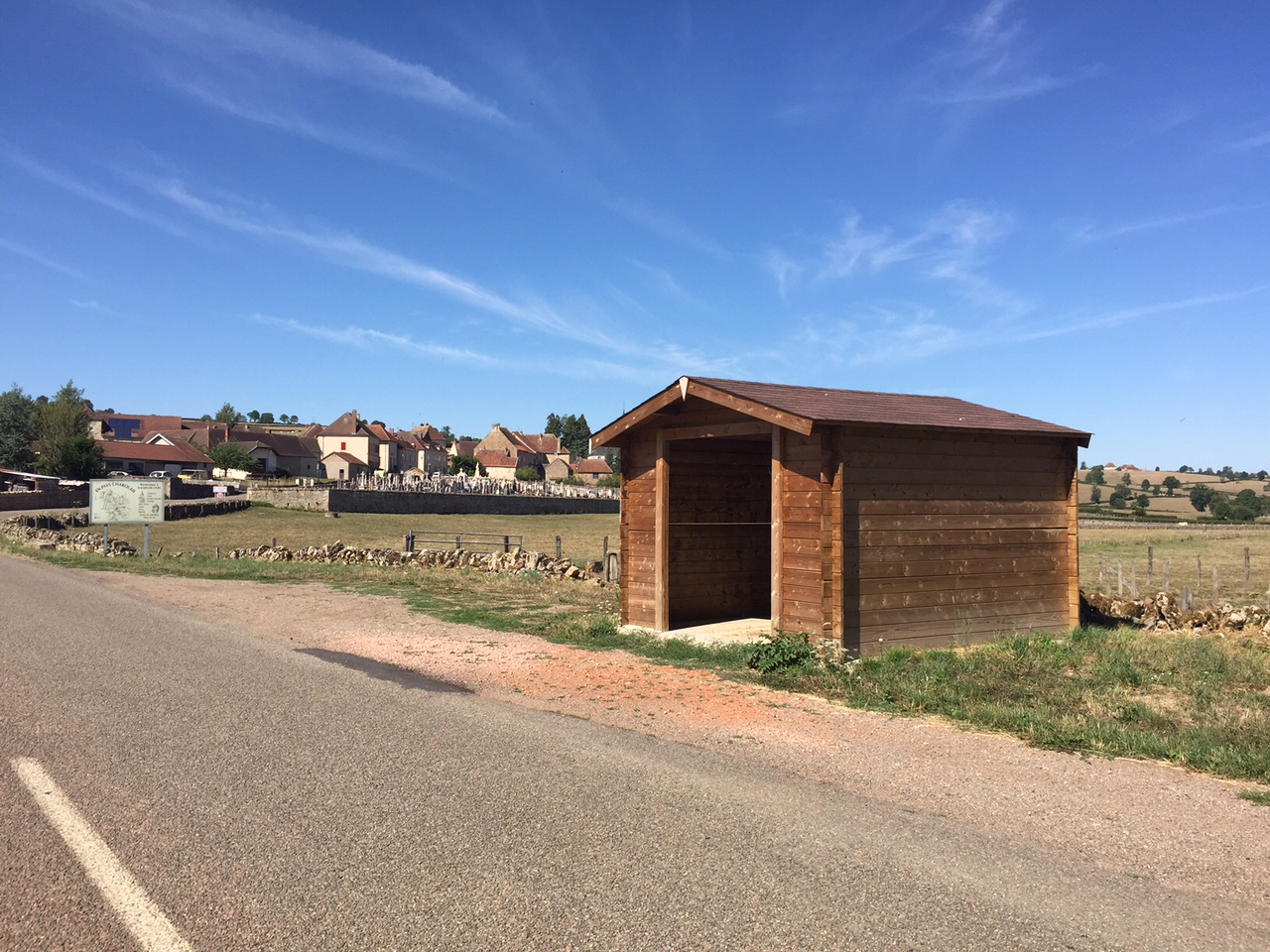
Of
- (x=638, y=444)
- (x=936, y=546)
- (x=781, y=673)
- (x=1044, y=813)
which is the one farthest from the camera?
(x=638, y=444)

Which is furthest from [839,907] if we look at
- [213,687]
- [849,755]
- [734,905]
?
[213,687]

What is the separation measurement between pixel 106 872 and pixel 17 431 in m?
109

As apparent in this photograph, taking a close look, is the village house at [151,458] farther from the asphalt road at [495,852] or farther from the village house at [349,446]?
the asphalt road at [495,852]

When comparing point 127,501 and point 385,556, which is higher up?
point 127,501

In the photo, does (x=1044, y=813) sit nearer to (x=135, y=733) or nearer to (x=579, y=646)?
(x=135, y=733)

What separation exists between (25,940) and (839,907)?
3.42m

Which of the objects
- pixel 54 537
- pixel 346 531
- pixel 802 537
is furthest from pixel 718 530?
pixel 346 531

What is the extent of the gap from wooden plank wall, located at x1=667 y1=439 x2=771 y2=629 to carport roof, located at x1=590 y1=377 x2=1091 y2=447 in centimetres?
157

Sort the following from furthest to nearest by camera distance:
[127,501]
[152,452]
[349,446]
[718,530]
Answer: [349,446], [152,452], [127,501], [718,530]

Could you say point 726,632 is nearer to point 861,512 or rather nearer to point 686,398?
point 861,512

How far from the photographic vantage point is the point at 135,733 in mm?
7105

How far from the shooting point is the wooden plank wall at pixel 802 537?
11070mm

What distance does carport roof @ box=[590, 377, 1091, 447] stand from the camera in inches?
444

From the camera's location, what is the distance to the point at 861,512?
37.2 feet
